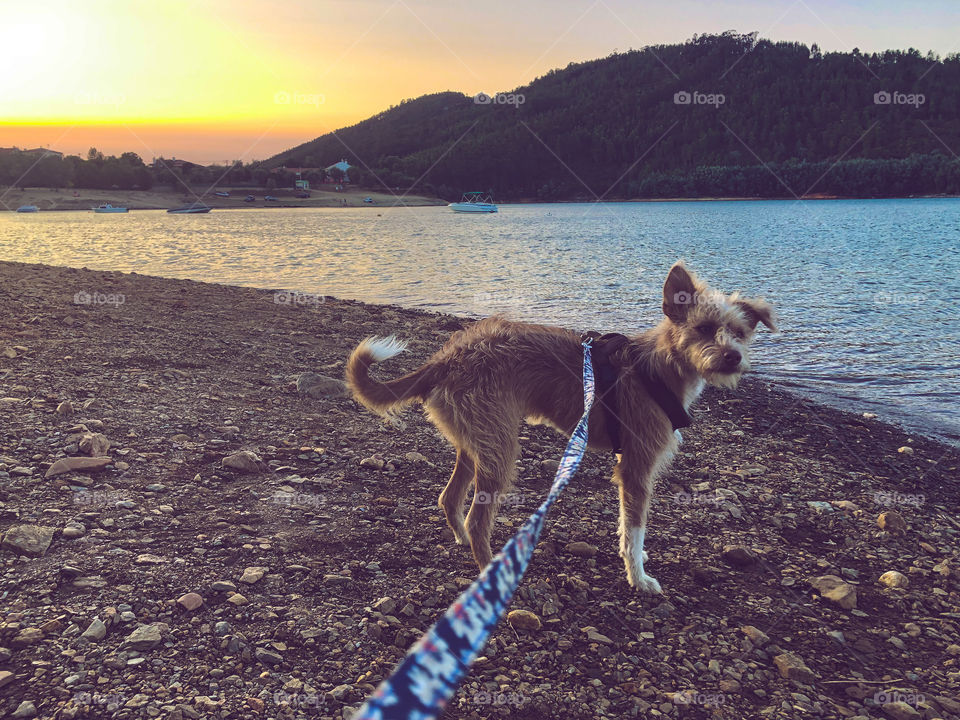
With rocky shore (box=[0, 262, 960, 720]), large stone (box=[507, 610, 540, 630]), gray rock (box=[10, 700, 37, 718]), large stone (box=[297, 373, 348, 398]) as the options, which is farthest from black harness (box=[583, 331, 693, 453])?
large stone (box=[297, 373, 348, 398])

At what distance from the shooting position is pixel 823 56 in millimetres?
124062

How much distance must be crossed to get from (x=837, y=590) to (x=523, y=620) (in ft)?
8.02

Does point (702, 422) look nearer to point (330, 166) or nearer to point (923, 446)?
point (923, 446)

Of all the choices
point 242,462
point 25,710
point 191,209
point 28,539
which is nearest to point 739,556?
point 242,462

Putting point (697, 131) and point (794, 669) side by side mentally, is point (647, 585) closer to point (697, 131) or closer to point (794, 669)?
point (794, 669)

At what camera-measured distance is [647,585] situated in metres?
4.45

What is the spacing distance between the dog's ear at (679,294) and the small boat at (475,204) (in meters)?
117

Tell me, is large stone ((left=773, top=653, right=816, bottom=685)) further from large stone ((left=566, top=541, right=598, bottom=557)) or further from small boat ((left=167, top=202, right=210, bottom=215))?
small boat ((left=167, top=202, right=210, bottom=215))

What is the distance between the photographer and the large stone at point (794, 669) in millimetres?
3584

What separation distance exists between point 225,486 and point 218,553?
1.22 m

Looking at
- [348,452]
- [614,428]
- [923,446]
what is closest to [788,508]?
[614,428]

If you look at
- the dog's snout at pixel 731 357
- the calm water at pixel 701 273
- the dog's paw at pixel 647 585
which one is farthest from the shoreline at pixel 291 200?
the dog's paw at pixel 647 585

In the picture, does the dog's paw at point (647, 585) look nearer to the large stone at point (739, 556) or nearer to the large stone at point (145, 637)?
the large stone at point (739, 556)

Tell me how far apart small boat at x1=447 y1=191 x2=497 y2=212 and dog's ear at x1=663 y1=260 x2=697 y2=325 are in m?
117
